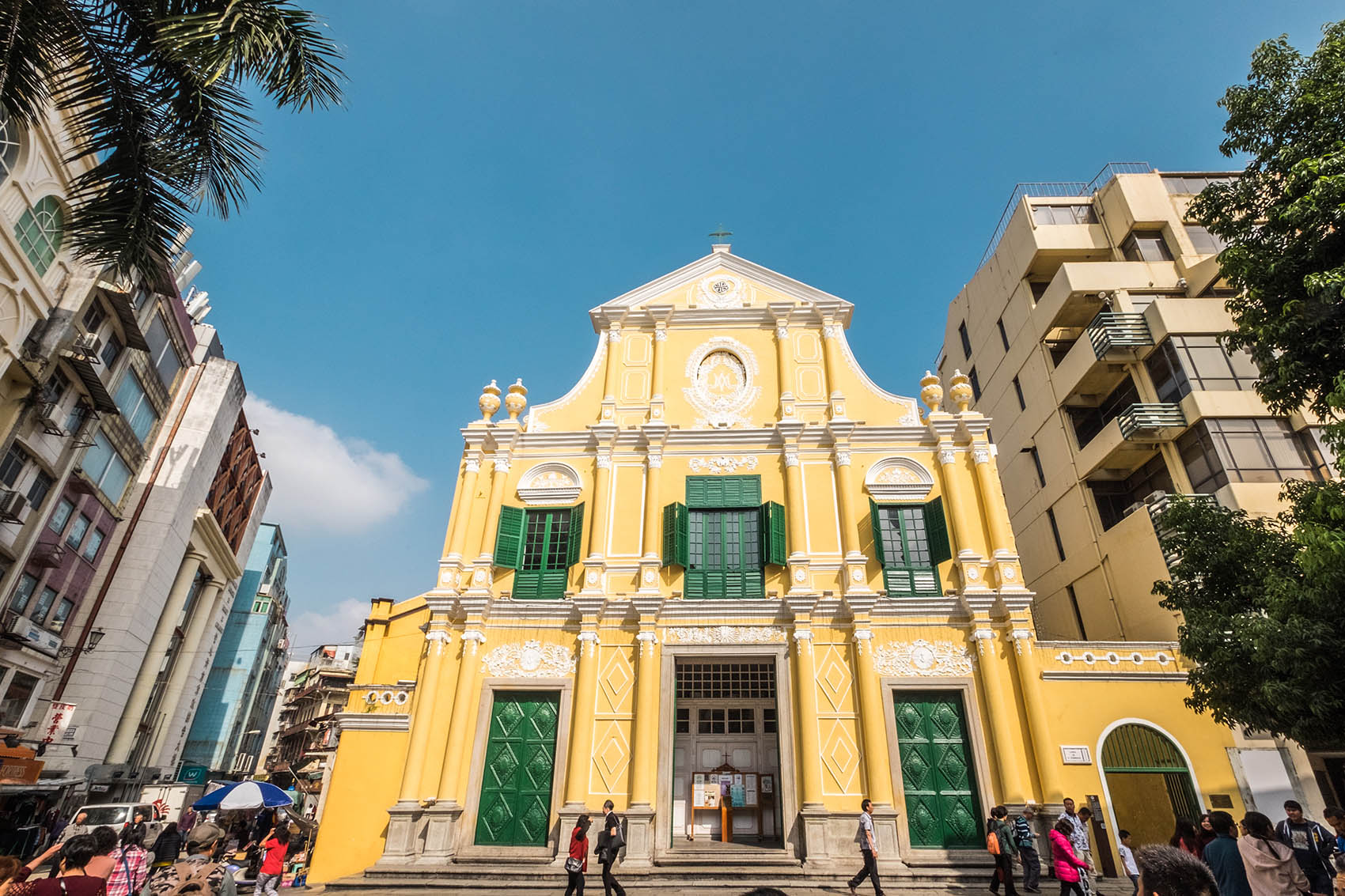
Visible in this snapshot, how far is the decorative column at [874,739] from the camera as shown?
38.6 ft

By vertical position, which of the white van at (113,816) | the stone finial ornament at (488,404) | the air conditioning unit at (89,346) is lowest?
the white van at (113,816)

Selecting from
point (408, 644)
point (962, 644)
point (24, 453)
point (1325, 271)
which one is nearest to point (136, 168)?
point (408, 644)

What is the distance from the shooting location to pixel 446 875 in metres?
11.5

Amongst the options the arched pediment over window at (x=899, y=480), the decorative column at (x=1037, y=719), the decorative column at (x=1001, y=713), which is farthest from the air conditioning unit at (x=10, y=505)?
the decorative column at (x=1037, y=719)

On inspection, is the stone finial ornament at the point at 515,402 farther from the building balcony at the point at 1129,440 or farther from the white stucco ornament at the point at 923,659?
the building balcony at the point at 1129,440

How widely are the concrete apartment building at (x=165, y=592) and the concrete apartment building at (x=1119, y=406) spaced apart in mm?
33076

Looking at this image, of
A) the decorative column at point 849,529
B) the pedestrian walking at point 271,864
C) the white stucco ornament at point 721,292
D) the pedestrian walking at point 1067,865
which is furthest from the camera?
the white stucco ornament at point 721,292

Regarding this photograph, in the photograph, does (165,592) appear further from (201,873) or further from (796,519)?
(201,873)

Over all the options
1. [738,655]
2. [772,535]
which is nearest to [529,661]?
[738,655]

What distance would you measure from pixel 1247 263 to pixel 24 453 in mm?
28393


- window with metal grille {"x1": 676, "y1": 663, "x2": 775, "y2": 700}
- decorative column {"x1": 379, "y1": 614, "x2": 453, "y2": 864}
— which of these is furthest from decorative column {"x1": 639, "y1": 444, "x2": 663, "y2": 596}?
decorative column {"x1": 379, "y1": 614, "x2": 453, "y2": 864}

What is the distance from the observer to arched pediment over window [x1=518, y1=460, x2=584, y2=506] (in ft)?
50.8

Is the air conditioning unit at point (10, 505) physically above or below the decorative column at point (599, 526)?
above

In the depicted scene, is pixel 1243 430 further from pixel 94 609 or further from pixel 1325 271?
pixel 94 609
